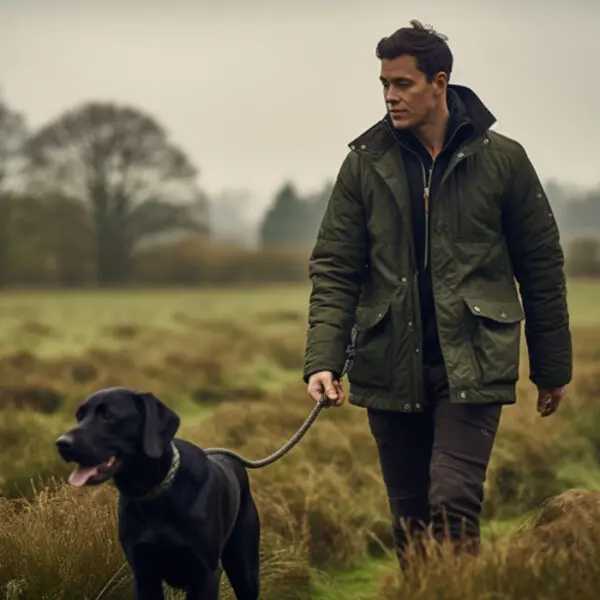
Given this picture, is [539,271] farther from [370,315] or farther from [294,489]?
[294,489]

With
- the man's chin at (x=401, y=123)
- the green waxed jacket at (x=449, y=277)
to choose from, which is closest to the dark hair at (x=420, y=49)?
the man's chin at (x=401, y=123)

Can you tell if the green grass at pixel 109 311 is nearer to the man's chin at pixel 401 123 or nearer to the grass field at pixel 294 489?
the grass field at pixel 294 489

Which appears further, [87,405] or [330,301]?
[330,301]

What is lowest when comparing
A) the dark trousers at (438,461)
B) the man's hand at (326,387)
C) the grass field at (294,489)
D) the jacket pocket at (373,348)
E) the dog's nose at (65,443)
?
the grass field at (294,489)

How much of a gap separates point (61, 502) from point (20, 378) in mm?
9745

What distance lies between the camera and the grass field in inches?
179

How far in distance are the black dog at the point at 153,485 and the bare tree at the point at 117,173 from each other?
3839 centimetres

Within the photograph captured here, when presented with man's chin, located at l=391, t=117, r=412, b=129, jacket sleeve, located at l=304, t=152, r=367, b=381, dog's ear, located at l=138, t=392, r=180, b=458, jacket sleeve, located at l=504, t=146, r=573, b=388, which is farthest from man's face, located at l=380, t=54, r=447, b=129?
dog's ear, located at l=138, t=392, r=180, b=458

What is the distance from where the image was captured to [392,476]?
16.9 feet

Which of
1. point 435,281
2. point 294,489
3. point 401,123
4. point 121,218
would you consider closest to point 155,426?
point 435,281

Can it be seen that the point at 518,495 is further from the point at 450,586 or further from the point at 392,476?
the point at 450,586

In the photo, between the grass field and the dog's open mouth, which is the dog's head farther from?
the grass field

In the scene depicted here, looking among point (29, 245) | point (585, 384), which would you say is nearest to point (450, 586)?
point (585, 384)

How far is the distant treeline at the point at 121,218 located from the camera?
4081 cm
